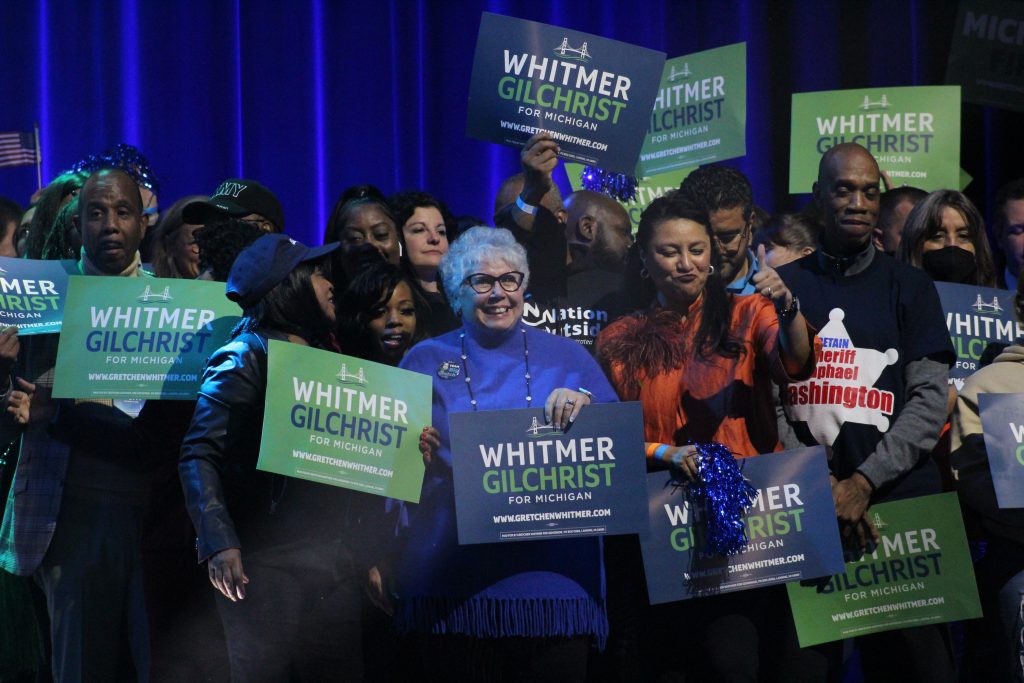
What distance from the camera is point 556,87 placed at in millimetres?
3971

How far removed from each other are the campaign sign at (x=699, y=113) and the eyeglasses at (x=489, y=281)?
1667 mm

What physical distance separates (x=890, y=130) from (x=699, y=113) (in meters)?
0.80

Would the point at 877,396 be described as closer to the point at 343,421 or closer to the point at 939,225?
the point at 939,225

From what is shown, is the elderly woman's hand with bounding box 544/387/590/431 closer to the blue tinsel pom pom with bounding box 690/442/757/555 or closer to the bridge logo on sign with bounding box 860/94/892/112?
the blue tinsel pom pom with bounding box 690/442/757/555

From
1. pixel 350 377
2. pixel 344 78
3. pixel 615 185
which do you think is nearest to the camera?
pixel 350 377

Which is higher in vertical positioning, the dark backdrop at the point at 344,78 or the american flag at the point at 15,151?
the dark backdrop at the point at 344,78

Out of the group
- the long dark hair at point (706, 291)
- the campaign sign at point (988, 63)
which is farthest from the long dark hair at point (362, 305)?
the campaign sign at point (988, 63)

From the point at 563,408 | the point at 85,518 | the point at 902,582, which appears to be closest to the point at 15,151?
the point at 85,518

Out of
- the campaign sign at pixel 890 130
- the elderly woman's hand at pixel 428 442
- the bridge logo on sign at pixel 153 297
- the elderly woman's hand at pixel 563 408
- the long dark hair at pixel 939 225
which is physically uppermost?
the campaign sign at pixel 890 130

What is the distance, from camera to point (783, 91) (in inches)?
261

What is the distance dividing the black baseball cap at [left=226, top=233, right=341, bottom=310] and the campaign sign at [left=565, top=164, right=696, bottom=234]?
6.59 ft

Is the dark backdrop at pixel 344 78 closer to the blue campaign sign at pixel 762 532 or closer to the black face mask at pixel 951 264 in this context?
the black face mask at pixel 951 264

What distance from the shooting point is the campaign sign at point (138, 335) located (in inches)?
140

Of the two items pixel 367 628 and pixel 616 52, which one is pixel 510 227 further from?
pixel 367 628
